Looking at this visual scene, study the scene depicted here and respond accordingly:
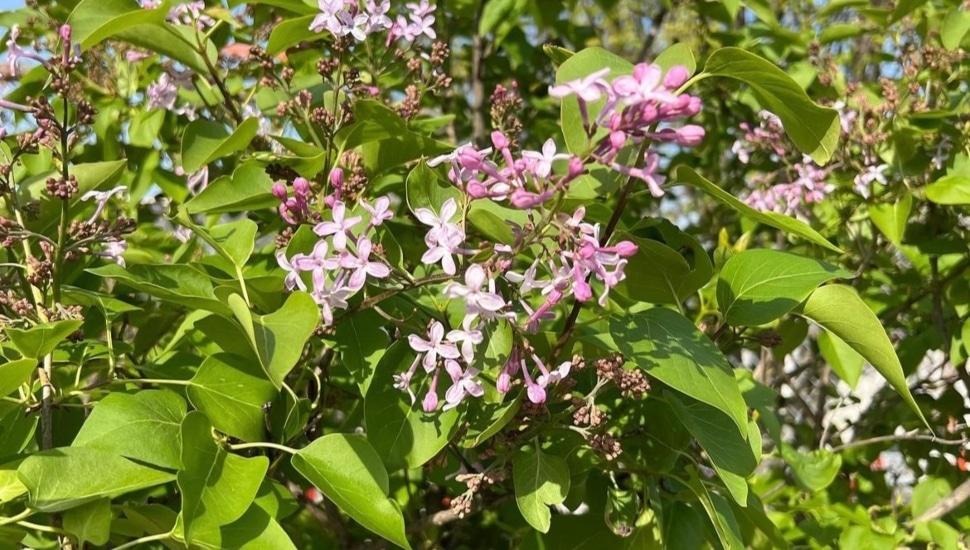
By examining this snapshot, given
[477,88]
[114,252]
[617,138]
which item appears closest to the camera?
[617,138]

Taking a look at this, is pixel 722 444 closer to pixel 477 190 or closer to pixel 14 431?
pixel 477 190

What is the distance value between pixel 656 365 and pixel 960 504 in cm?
129

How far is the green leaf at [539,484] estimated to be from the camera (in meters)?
1.05

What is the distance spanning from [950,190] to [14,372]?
1638 mm

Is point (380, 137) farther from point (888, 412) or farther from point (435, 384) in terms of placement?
point (888, 412)

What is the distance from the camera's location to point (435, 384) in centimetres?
105

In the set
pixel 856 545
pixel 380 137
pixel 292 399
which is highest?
pixel 380 137

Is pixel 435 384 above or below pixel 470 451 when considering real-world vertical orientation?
above

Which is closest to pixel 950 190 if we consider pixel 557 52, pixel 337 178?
pixel 557 52

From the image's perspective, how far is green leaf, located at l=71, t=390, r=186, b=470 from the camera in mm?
993

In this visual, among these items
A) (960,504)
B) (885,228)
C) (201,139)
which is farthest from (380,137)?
(960,504)

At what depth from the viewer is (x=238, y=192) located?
129 centimetres

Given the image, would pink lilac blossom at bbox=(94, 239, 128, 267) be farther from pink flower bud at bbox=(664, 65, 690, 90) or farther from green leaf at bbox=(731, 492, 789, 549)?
green leaf at bbox=(731, 492, 789, 549)

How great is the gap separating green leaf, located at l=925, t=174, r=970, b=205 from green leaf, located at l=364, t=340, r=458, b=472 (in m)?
1.17
